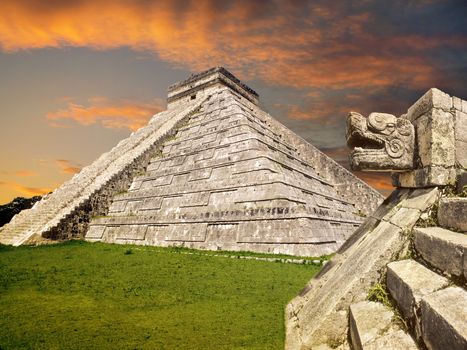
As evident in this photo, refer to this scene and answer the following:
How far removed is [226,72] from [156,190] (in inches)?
560

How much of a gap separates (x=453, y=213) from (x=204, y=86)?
Result: 23.6 m

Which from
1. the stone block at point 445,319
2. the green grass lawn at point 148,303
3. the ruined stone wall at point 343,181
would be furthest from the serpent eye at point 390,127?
the ruined stone wall at point 343,181

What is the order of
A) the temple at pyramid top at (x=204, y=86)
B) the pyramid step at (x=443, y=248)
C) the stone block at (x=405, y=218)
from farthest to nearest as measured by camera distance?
the temple at pyramid top at (x=204, y=86) → the stone block at (x=405, y=218) → the pyramid step at (x=443, y=248)

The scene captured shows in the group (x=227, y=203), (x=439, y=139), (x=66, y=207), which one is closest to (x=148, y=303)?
(x=439, y=139)

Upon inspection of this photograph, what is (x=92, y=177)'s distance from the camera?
17156mm

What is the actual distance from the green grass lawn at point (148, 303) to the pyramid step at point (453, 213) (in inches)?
75.0

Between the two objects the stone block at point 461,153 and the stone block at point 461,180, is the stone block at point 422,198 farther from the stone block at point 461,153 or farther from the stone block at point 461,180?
the stone block at point 461,153

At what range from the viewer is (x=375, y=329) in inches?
90.9

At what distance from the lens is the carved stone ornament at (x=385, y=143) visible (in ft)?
11.6

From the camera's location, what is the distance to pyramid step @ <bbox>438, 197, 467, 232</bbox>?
2406 mm

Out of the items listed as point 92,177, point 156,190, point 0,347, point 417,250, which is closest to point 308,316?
point 417,250

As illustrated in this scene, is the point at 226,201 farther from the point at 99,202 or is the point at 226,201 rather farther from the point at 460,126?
the point at 460,126

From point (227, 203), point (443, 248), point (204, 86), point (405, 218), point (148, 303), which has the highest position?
point (204, 86)

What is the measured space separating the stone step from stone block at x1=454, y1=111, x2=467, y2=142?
1990 mm
